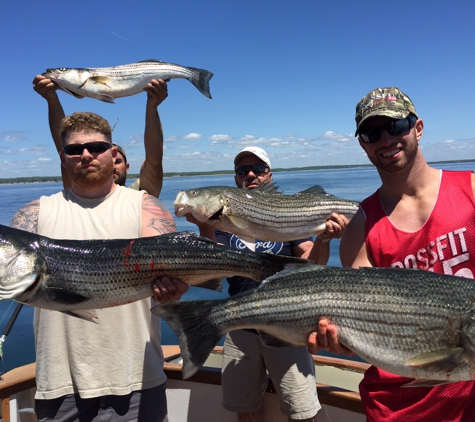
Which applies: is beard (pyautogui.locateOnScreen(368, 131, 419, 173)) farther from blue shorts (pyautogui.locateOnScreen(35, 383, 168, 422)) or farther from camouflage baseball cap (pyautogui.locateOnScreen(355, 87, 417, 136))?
blue shorts (pyautogui.locateOnScreen(35, 383, 168, 422))

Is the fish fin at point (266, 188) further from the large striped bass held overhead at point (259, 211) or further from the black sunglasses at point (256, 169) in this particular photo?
the black sunglasses at point (256, 169)

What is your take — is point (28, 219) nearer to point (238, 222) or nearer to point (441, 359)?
point (238, 222)

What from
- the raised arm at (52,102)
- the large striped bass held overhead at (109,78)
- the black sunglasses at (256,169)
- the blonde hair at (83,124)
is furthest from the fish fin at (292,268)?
the large striped bass held overhead at (109,78)

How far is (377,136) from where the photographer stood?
310cm

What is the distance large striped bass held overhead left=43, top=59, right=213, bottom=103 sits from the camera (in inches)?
196

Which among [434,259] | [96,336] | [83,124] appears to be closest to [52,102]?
[83,124]

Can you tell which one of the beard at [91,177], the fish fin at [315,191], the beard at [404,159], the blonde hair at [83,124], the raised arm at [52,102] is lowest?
the fish fin at [315,191]

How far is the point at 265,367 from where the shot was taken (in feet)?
15.1

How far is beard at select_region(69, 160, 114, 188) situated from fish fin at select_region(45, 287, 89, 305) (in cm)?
101

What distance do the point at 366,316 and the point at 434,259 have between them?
27.0 inches

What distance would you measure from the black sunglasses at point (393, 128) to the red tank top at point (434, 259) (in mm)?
475

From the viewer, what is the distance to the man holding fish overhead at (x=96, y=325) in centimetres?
336

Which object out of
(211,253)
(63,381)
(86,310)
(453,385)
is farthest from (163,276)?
(453,385)

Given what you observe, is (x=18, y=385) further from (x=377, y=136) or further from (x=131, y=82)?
(x=377, y=136)
